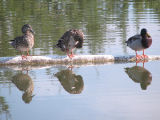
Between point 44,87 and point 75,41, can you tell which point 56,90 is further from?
point 75,41

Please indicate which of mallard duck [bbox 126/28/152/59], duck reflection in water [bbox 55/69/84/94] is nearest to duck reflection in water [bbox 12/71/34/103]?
duck reflection in water [bbox 55/69/84/94]

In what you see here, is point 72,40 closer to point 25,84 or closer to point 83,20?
point 25,84

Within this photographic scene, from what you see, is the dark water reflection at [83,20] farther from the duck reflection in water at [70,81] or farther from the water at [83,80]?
the duck reflection in water at [70,81]

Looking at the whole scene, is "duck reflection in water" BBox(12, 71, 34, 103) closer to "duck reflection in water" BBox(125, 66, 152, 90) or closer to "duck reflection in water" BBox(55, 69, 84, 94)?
"duck reflection in water" BBox(55, 69, 84, 94)

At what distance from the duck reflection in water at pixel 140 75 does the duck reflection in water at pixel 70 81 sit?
120 cm

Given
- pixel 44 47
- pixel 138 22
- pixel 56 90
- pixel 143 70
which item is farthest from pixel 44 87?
pixel 138 22

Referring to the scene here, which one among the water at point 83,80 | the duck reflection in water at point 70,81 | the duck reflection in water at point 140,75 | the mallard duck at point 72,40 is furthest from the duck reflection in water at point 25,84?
the duck reflection in water at point 140,75

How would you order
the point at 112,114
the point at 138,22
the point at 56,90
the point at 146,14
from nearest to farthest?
the point at 112,114, the point at 56,90, the point at 138,22, the point at 146,14

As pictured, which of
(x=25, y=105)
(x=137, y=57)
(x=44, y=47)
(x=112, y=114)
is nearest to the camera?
(x=112, y=114)

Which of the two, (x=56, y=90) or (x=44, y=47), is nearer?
(x=56, y=90)

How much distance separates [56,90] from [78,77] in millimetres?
1200

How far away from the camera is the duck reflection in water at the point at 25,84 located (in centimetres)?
968

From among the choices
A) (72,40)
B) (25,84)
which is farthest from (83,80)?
(72,40)

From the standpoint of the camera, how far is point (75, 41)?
41.5 ft
